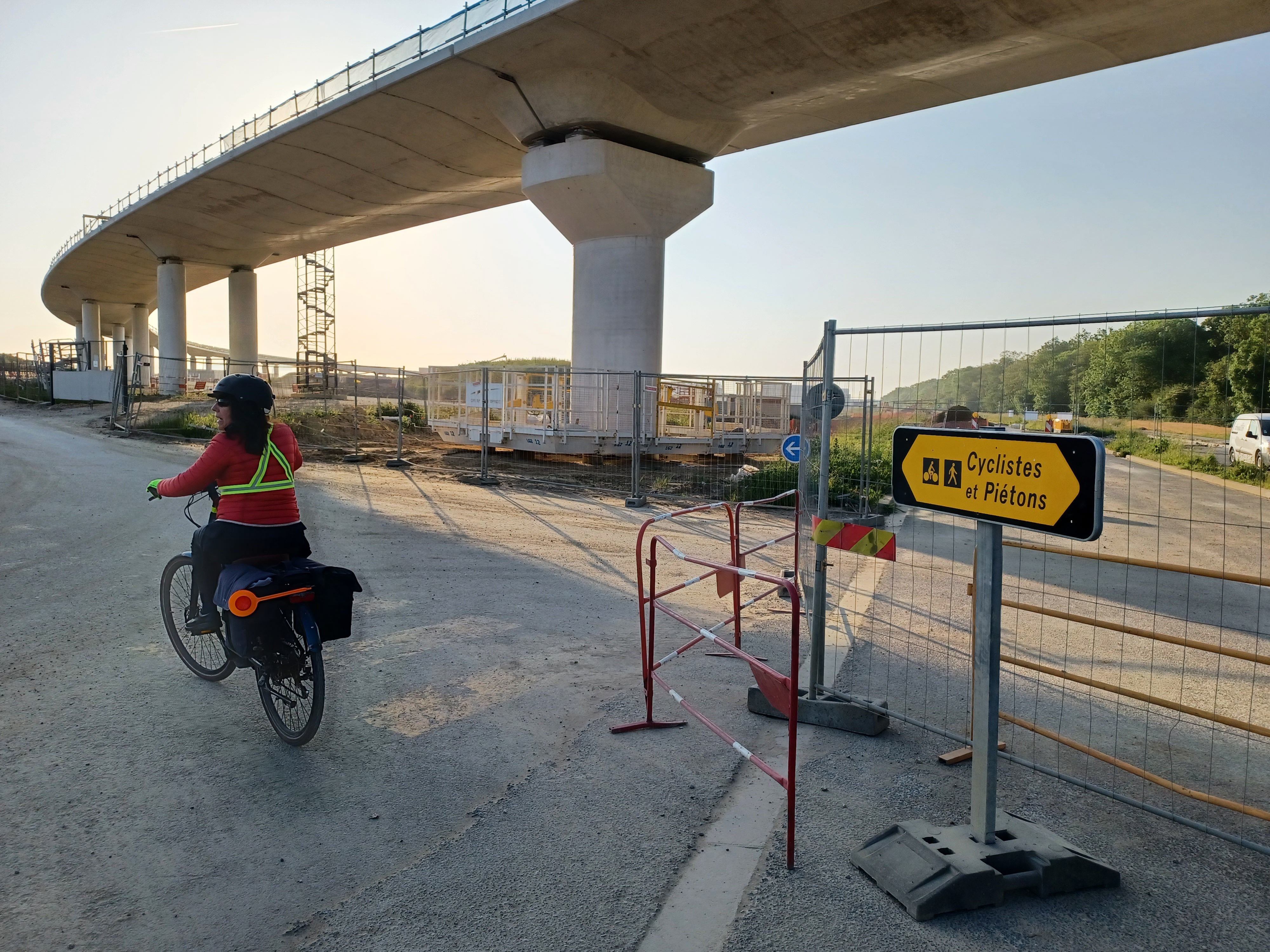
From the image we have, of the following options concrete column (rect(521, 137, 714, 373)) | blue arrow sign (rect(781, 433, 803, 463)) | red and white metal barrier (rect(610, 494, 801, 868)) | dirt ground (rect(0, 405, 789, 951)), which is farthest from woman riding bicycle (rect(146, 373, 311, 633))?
concrete column (rect(521, 137, 714, 373))

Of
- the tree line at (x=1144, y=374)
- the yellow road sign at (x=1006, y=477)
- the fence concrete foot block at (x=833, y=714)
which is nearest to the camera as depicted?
the yellow road sign at (x=1006, y=477)

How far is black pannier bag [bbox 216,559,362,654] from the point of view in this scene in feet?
14.0

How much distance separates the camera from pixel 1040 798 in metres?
4.03

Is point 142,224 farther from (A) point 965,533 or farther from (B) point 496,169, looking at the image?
(A) point 965,533

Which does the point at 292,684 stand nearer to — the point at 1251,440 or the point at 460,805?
the point at 460,805

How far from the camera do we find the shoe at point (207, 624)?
15.8 feet

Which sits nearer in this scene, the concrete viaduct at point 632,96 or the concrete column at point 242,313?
the concrete viaduct at point 632,96

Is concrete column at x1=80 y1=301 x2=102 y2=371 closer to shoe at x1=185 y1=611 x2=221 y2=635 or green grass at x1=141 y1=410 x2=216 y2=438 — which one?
green grass at x1=141 y1=410 x2=216 y2=438

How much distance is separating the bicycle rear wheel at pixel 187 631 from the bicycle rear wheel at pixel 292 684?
91cm

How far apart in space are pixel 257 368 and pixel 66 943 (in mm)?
28455

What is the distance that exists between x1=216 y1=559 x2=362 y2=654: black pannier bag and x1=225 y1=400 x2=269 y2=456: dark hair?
658 mm

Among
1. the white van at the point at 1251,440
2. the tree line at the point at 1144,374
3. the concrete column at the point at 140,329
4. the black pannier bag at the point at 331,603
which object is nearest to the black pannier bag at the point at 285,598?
the black pannier bag at the point at 331,603

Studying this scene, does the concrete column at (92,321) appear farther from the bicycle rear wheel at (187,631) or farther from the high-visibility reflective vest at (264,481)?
the high-visibility reflective vest at (264,481)

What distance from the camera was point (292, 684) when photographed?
439cm
